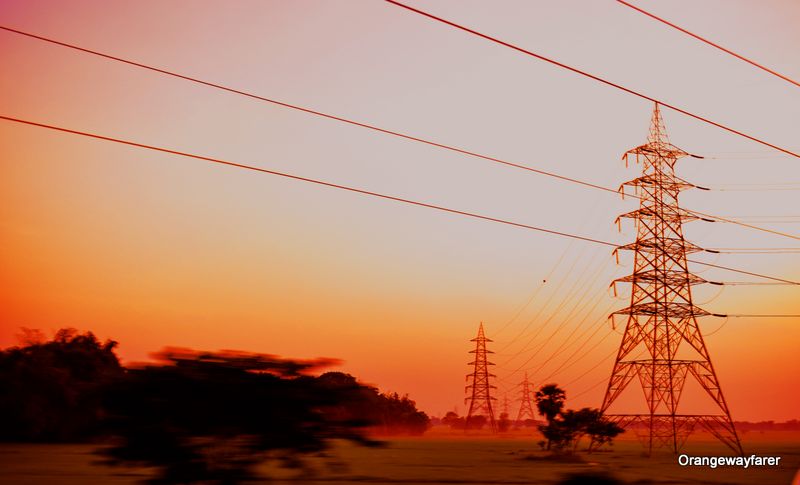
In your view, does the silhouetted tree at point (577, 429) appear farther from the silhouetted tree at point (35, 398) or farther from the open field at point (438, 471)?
the silhouetted tree at point (35, 398)

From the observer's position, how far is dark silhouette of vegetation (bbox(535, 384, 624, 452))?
5644 centimetres

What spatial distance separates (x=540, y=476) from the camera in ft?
116

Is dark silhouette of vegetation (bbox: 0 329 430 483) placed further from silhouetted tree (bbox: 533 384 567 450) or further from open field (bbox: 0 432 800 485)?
silhouetted tree (bbox: 533 384 567 450)

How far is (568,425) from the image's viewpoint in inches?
2254

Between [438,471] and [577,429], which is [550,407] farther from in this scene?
[438,471]

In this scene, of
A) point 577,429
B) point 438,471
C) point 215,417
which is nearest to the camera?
point 215,417

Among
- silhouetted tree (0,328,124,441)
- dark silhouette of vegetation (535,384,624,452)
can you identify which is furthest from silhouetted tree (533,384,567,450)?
silhouetted tree (0,328,124,441)

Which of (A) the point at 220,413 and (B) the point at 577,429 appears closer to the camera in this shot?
(A) the point at 220,413

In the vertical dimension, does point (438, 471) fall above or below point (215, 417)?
below

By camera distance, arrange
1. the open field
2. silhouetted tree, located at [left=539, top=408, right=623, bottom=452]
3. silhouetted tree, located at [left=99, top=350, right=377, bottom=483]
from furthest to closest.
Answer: silhouetted tree, located at [left=539, top=408, right=623, bottom=452] < the open field < silhouetted tree, located at [left=99, top=350, right=377, bottom=483]

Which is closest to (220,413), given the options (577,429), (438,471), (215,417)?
(215,417)

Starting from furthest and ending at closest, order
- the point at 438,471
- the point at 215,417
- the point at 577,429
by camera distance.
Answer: the point at 577,429 < the point at 438,471 < the point at 215,417

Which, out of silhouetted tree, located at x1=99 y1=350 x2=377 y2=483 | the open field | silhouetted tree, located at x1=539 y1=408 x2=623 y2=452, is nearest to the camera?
silhouetted tree, located at x1=99 y1=350 x2=377 y2=483

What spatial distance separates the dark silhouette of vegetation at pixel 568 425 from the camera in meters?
56.4
